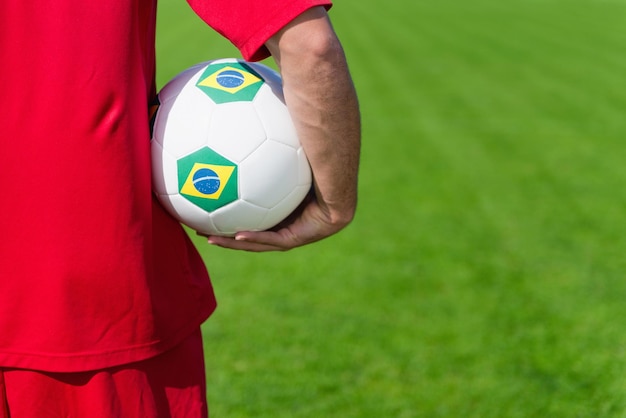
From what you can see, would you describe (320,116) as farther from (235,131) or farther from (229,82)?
(229,82)

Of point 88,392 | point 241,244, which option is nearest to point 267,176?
point 241,244

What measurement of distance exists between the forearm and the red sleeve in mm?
24

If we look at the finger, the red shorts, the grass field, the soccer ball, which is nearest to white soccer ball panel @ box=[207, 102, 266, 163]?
the soccer ball

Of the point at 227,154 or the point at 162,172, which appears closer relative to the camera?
the point at 162,172

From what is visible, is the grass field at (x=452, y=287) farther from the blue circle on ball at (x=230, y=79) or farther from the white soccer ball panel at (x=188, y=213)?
the blue circle on ball at (x=230, y=79)

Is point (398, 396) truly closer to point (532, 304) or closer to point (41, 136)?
point (532, 304)

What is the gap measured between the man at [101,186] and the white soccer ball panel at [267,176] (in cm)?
9

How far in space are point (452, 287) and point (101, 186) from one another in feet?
13.9

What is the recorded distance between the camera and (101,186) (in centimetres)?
186

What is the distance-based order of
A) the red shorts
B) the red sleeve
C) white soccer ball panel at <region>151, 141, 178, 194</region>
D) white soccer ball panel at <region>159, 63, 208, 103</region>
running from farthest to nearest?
1. white soccer ball panel at <region>159, 63, 208, 103</region>
2. white soccer ball panel at <region>151, 141, 178, 194</region>
3. the red shorts
4. the red sleeve

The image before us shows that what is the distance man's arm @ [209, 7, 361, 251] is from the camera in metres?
1.75

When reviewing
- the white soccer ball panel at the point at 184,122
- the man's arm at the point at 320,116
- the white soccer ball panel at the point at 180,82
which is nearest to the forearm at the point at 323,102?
the man's arm at the point at 320,116

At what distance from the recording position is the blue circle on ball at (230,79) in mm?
2269

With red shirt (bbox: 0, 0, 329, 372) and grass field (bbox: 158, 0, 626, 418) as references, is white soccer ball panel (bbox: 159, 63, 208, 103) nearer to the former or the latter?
red shirt (bbox: 0, 0, 329, 372)
